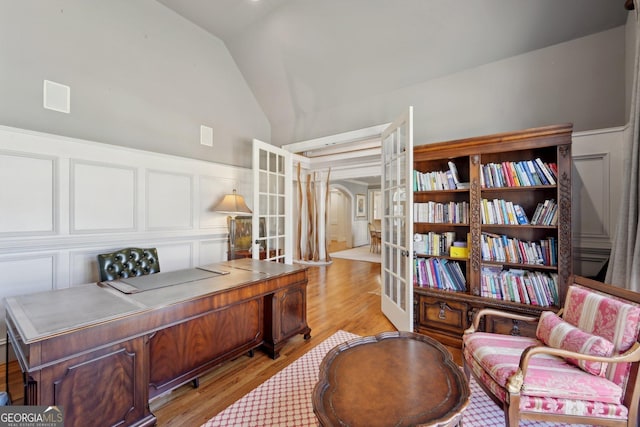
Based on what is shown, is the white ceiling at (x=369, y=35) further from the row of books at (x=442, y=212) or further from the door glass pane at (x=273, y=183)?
the row of books at (x=442, y=212)

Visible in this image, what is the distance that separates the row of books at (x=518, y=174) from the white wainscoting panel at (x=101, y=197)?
3.65 m

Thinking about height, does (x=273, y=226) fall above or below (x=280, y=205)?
below

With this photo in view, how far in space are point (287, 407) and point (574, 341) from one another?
67.8 inches

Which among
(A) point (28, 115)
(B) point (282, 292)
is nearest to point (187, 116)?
(A) point (28, 115)

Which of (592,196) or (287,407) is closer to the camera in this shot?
(287,407)

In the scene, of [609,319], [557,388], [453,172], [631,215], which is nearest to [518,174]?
[453,172]

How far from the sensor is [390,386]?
1189 mm

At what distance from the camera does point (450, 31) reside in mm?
2633

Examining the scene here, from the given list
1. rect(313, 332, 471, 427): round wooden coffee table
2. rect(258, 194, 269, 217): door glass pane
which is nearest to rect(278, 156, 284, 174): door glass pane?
rect(258, 194, 269, 217): door glass pane

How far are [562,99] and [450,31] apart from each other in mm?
1244

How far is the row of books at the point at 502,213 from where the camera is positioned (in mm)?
2318

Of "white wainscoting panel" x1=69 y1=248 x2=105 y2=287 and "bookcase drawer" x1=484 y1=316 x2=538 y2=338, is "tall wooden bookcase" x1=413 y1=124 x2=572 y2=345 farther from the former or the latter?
"white wainscoting panel" x1=69 y1=248 x2=105 y2=287

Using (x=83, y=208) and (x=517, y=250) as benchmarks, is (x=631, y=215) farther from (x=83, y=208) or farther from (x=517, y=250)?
(x=83, y=208)

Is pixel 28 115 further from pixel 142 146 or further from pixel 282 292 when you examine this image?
pixel 282 292
